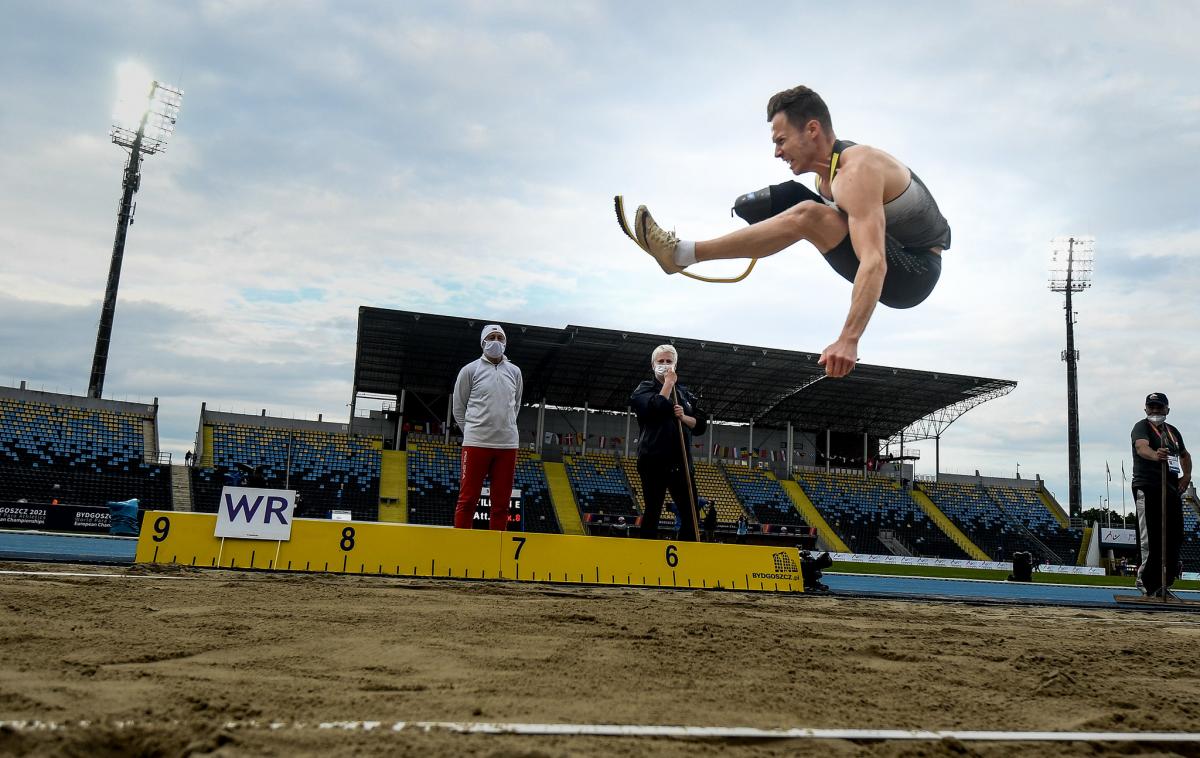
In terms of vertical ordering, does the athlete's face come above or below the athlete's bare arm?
above

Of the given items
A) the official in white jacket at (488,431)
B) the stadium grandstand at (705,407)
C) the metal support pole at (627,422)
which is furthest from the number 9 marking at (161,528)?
the metal support pole at (627,422)

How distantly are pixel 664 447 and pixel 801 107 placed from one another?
3.18 metres

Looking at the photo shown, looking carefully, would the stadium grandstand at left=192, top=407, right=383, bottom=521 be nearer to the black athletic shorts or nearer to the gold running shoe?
the gold running shoe

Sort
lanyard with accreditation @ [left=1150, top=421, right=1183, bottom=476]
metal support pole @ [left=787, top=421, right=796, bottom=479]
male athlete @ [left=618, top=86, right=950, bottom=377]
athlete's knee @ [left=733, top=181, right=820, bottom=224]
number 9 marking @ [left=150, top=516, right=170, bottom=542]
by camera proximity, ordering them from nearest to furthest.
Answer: male athlete @ [left=618, top=86, right=950, bottom=377] → athlete's knee @ [left=733, top=181, right=820, bottom=224] → number 9 marking @ [left=150, top=516, right=170, bottom=542] → lanyard with accreditation @ [left=1150, top=421, right=1183, bottom=476] → metal support pole @ [left=787, top=421, right=796, bottom=479]

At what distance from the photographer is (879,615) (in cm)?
497

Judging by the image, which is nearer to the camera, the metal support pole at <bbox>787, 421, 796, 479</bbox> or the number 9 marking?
the number 9 marking

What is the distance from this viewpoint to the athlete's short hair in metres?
5.03

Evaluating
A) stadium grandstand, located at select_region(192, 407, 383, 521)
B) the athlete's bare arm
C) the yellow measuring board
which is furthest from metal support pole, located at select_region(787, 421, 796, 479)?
the athlete's bare arm

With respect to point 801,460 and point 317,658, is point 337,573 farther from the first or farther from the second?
point 801,460

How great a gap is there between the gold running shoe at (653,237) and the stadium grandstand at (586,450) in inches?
810

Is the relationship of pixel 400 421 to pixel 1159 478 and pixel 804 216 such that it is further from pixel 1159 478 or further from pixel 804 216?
pixel 804 216

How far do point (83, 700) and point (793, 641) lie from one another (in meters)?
2.66

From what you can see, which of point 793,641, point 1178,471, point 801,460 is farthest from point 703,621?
point 801,460

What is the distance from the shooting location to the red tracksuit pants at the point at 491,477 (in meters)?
6.75
